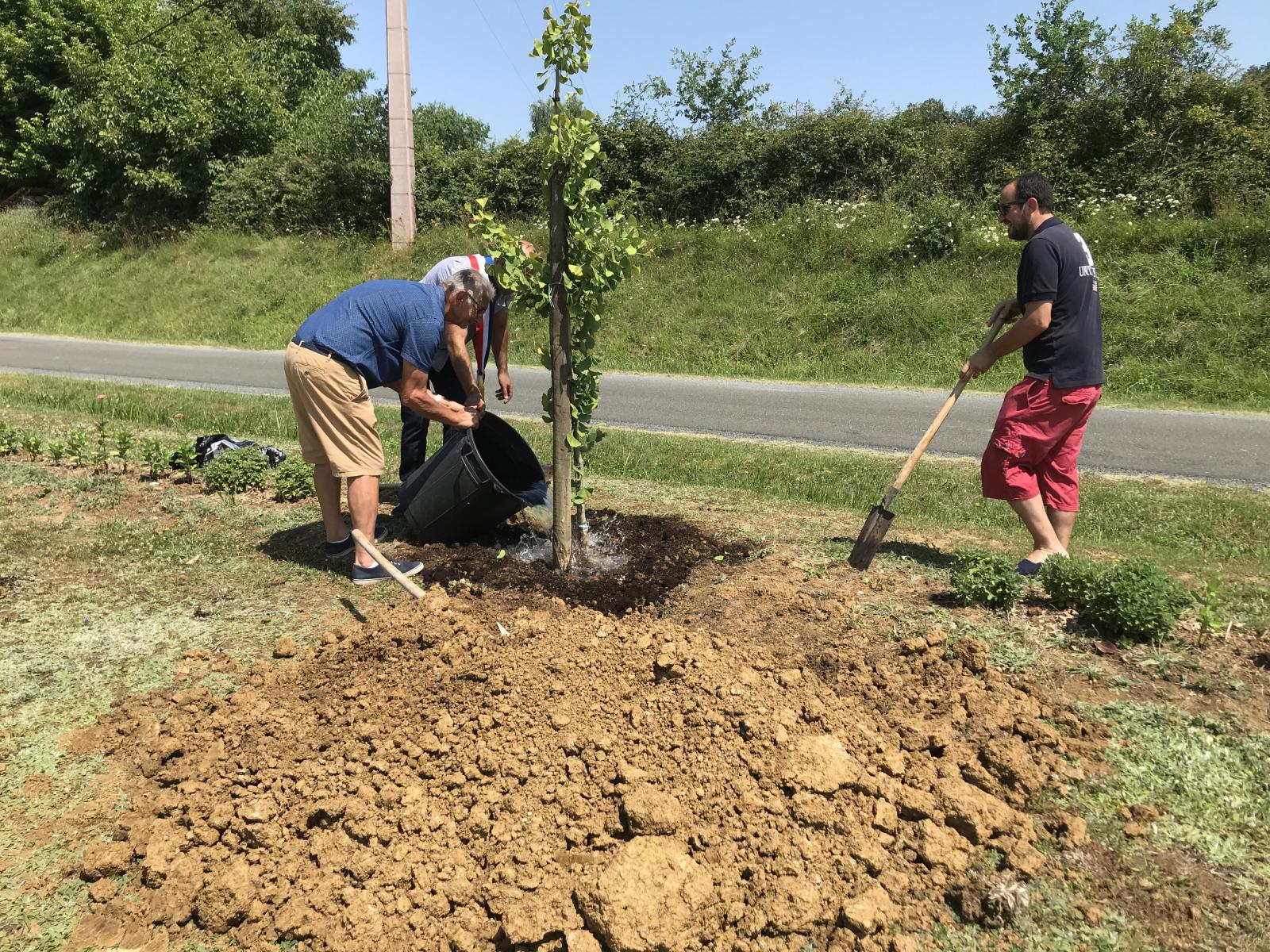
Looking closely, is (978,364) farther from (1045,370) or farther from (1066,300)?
(1066,300)

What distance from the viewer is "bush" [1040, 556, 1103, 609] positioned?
3.56 metres

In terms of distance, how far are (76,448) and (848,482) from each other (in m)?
5.77

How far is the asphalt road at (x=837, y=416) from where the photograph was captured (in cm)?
769

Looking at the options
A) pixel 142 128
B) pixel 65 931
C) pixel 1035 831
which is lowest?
pixel 65 931

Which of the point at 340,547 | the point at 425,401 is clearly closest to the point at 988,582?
the point at 425,401

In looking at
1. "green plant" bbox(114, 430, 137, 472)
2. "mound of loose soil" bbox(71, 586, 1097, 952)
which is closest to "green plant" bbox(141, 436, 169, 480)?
"green plant" bbox(114, 430, 137, 472)

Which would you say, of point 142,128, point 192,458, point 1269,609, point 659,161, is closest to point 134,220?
point 142,128

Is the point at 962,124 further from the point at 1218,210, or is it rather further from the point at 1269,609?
the point at 1269,609

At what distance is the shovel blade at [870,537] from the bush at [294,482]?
11.6 ft

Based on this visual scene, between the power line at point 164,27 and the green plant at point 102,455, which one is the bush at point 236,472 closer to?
the green plant at point 102,455

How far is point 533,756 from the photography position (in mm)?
2738

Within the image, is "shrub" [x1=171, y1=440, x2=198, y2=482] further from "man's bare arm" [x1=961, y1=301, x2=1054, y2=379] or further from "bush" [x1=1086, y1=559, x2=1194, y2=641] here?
"bush" [x1=1086, y1=559, x2=1194, y2=641]

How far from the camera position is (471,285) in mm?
4277

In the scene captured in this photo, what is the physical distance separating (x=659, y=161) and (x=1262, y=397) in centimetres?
1143
